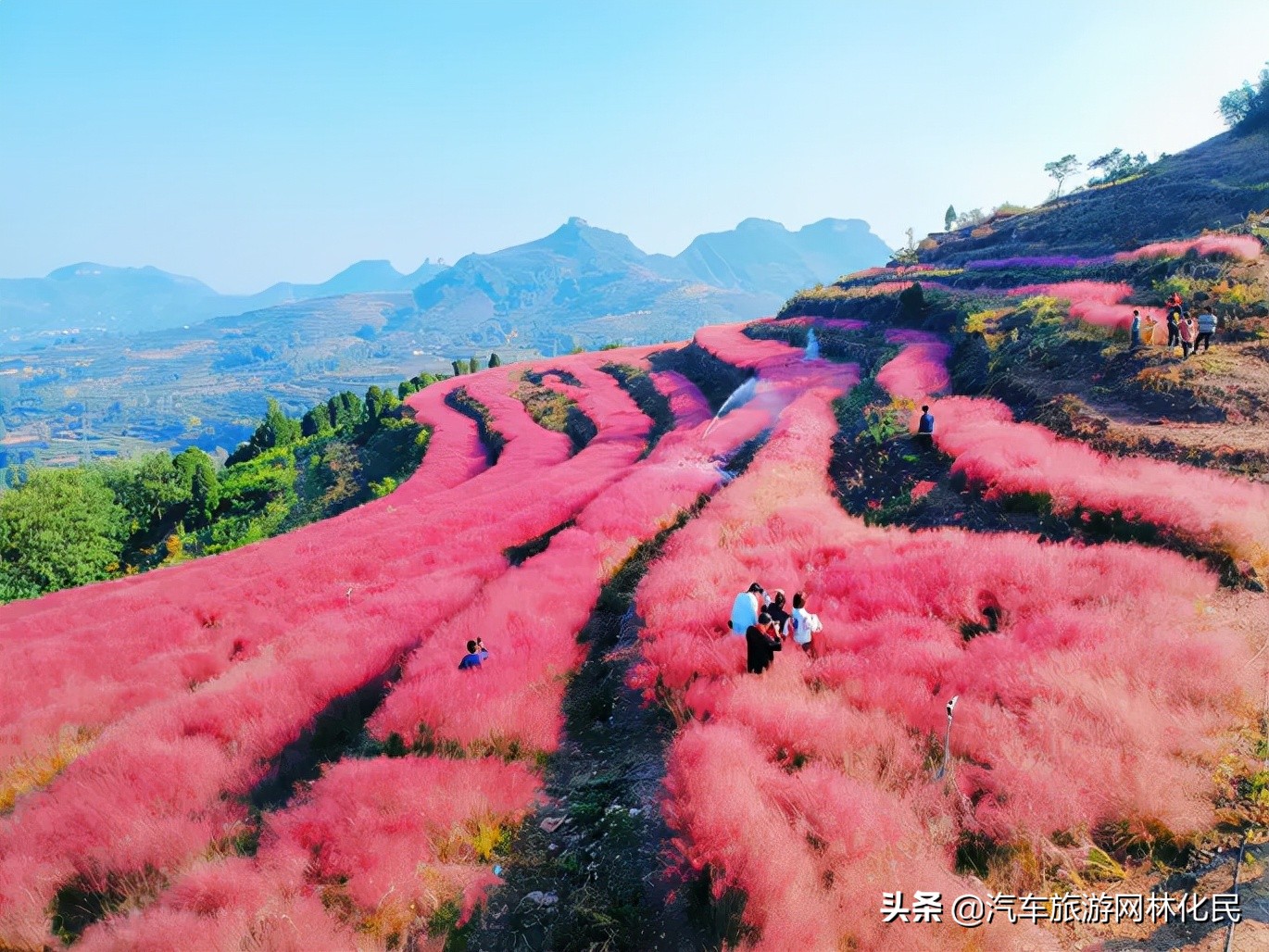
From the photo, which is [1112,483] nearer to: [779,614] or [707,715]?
[779,614]

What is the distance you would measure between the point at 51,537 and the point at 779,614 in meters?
44.8

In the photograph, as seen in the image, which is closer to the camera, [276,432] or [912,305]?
[912,305]

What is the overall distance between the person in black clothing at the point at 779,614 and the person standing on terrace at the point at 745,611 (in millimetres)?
248

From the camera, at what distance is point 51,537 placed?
35.7m

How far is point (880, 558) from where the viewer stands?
1072 centimetres

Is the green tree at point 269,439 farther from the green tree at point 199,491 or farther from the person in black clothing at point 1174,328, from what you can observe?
the person in black clothing at point 1174,328

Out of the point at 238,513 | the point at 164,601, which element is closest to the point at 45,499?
the point at 238,513

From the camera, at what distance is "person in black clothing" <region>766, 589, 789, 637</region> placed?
28.0 ft

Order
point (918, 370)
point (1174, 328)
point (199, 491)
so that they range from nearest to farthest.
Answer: point (1174, 328) → point (918, 370) → point (199, 491)

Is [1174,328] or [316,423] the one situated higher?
[316,423]

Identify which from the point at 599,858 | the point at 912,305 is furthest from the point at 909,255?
the point at 599,858

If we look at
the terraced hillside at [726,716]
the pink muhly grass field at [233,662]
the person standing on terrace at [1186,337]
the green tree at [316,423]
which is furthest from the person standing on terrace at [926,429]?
the green tree at [316,423]

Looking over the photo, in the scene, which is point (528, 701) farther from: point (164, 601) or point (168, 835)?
point (164, 601)

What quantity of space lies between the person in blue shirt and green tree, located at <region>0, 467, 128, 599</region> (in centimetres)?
3972
